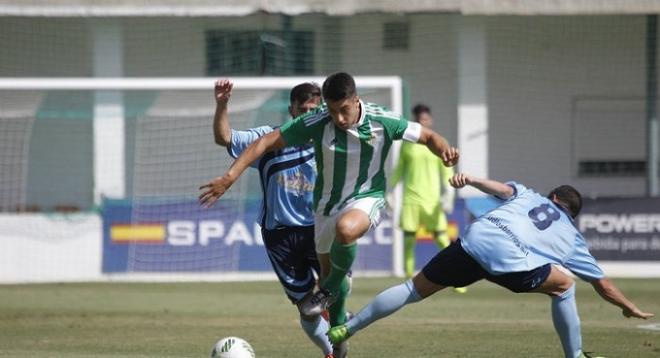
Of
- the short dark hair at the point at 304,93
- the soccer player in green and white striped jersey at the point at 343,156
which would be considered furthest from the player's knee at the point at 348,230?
the short dark hair at the point at 304,93

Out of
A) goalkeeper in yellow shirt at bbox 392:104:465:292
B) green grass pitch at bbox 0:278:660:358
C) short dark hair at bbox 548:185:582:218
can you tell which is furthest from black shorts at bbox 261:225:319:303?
goalkeeper in yellow shirt at bbox 392:104:465:292

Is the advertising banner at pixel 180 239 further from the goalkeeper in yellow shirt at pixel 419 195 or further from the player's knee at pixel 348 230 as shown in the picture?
the player's knee at pixel 348 230

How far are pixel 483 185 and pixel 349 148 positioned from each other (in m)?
1.05

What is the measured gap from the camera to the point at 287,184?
9516mm

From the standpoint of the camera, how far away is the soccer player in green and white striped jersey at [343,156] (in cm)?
862

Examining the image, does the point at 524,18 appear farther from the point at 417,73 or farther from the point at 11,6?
the point at 11,6

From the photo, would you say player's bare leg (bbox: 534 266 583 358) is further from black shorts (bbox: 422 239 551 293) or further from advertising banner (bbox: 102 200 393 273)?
advertising banner (bbox: 102 200 393 273)

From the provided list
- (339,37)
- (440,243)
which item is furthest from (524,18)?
(440,243)

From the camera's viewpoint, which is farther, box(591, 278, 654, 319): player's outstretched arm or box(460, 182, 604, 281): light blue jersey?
box(591, 278, 654, 319): player's outstretched arm

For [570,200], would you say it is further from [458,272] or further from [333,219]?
[333,219]

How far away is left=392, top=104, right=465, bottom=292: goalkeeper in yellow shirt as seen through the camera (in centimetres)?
1731

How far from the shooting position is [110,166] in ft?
65.2

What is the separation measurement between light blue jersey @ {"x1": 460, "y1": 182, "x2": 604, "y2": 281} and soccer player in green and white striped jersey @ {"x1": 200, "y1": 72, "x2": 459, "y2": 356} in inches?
24.9

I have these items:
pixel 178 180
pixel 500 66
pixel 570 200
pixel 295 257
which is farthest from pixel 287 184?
pixel 500 66
